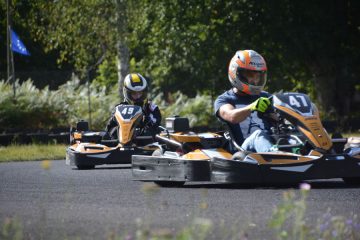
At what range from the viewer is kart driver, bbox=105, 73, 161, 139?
44.1 ft

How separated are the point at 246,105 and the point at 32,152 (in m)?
7.37

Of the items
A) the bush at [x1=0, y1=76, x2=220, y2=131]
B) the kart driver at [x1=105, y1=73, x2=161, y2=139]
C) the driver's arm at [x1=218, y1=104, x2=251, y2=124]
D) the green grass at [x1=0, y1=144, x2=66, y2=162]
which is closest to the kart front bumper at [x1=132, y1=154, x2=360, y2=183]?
the driver's arm at [x1=218, y1=104, x2=251, y2=124]

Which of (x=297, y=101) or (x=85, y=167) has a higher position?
(x=297, y=101)

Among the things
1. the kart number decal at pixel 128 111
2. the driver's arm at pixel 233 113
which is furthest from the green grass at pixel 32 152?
→ the driver's arm at pixel 233 113

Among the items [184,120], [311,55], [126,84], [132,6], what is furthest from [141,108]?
[311,55]

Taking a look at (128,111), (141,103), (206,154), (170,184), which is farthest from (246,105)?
(141,103)

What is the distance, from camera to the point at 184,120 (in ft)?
33.1

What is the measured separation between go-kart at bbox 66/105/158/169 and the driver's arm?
10.7 ft

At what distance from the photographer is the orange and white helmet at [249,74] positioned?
9.47 metres

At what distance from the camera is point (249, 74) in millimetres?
9477

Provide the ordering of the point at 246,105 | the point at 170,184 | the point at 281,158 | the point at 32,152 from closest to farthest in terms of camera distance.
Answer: the point at 281,158 → the point at 246,105 → the point at 170,184 → the point at 32,152

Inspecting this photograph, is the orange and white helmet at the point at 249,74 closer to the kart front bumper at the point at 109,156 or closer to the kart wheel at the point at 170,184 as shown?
the kart wheel at the point at 170,184

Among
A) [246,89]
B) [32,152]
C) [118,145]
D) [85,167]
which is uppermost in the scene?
[246,89]

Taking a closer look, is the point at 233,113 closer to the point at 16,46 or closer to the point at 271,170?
the point at 271,170
